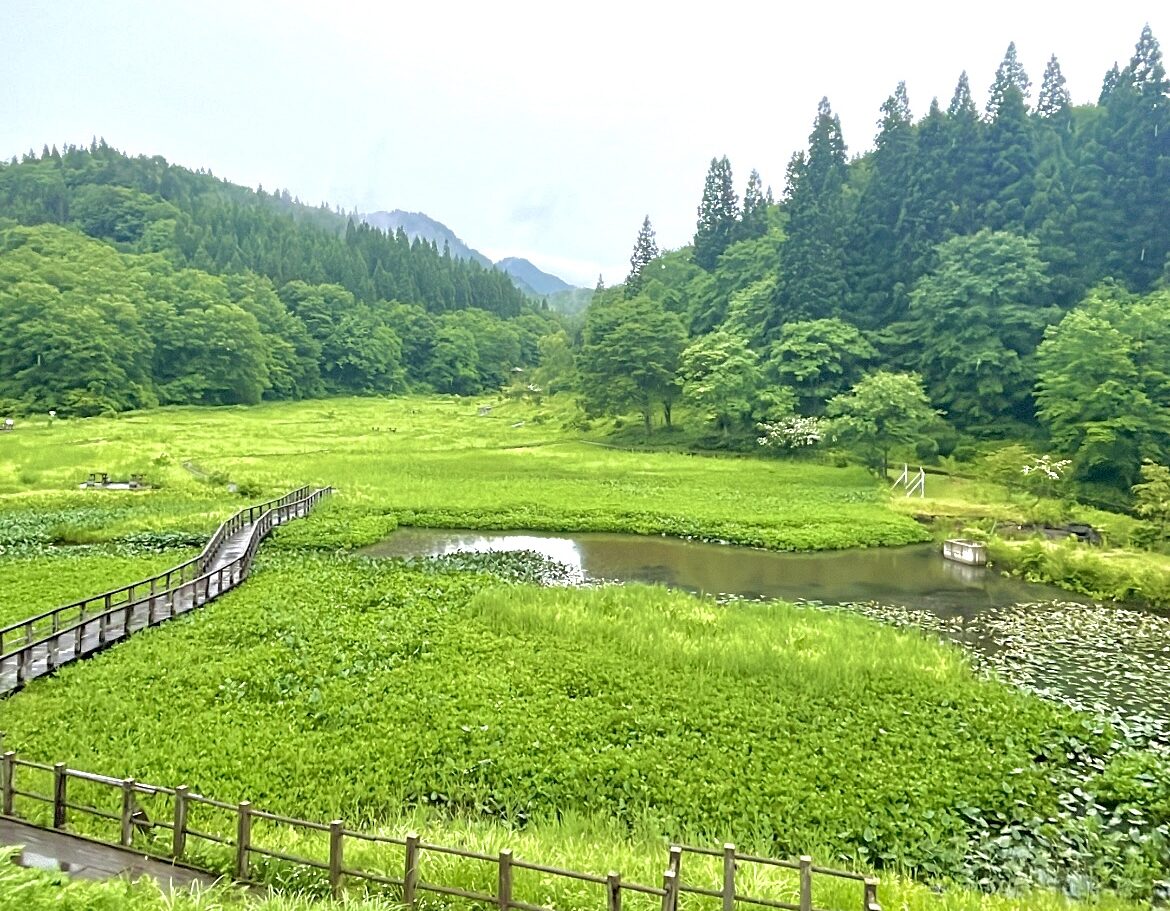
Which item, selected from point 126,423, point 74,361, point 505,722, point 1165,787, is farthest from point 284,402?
point 1165,787

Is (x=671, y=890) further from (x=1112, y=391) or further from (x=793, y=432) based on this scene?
(x=793, y=432)

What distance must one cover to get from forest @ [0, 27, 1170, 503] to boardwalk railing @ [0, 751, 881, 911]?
1460 inches

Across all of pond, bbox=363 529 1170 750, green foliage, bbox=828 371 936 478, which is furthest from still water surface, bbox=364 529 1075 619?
green foliage, bbox=828 371 936 478

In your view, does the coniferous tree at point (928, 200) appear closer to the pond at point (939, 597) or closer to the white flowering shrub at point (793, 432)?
the white flowering shrub at point (793, 432)

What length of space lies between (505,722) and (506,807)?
7.54 feet

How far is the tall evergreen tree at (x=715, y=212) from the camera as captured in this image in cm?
8606

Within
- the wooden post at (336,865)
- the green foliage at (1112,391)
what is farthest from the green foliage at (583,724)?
the green foliage at (1112,391)

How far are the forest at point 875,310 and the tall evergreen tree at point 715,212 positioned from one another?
24 centimetres

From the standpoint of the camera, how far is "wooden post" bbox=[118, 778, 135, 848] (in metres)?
7.82

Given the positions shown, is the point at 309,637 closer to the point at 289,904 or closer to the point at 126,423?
the point at 289,904

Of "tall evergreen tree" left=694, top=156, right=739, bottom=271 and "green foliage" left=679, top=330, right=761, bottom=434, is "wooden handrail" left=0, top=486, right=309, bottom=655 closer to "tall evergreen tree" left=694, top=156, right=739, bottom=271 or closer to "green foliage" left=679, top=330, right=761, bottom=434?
"green foliage" left=679, top=330, right=761, bottom=434

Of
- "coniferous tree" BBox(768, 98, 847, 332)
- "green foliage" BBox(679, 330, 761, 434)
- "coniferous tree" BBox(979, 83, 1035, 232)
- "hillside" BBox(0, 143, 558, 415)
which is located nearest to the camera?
"green foliage" BBox(679, 330, 761, 434)

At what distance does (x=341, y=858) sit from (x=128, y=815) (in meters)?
2.49

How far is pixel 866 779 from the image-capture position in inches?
439
